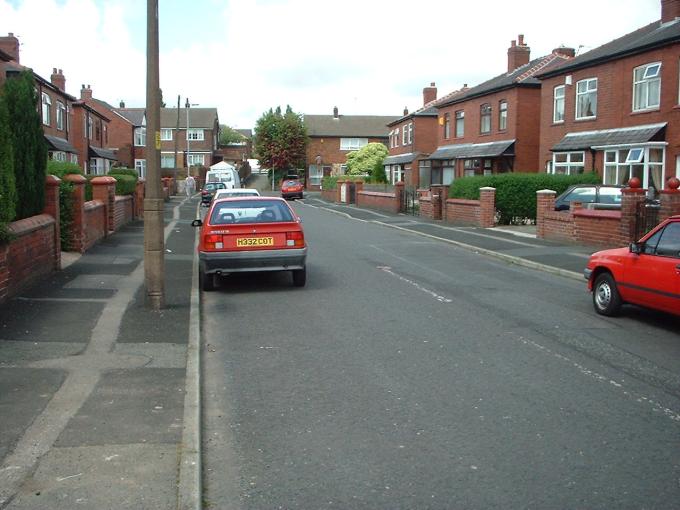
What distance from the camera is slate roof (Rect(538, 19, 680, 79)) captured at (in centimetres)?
2657

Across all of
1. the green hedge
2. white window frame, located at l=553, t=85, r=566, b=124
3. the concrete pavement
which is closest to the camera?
the concrete pavement

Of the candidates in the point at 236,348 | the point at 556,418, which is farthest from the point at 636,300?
the point at 236,348

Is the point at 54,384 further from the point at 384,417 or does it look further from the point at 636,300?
the point at 636,300

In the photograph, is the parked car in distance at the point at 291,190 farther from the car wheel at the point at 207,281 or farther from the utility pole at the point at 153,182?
the utility pole at the point at 153,182

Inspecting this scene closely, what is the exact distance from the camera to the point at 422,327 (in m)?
9.46

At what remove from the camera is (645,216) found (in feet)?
56.9

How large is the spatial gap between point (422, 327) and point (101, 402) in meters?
4.42

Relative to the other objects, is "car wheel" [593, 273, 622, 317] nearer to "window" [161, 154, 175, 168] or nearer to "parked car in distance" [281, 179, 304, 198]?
"parked car in distance" [281, 179, 304, 198]

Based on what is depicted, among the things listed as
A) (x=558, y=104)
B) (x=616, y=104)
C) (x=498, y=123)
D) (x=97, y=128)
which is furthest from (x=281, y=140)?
(x=616, y=104)

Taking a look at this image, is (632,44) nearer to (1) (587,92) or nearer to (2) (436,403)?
(1) (587,92)

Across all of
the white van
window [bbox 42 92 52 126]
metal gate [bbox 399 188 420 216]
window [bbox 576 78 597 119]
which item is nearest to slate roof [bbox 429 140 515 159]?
metal gate [bbox 399 188 420 216]

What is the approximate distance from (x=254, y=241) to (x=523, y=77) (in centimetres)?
2979

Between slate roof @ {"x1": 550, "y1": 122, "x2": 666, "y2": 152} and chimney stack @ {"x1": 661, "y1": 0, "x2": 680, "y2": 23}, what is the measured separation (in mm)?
4535

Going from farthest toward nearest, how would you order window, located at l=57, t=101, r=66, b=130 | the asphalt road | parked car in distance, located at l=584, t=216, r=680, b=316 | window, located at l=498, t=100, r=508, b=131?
window, located at l=57, t=101, r=66, b=130
window, located at l=498, t=100, r=508, b=131
parked car in distance, located at l=584, t=216, r=680, b=316
the asphalt road
